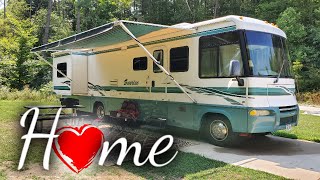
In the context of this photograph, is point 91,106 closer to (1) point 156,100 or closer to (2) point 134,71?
(2) point 134,71

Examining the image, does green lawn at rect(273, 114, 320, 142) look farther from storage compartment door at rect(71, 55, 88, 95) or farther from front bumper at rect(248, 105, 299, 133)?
storage compartment door at rect(71, 55, 88, 95)

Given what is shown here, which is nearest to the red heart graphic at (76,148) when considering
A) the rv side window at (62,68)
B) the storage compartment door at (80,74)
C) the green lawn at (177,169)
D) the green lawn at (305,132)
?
the green lawn at (177,169)

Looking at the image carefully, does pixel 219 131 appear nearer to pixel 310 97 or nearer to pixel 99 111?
pixel 99 111

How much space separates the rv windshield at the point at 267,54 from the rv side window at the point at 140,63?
3.39m

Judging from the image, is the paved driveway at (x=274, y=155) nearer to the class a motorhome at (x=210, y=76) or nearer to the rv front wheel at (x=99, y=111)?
the class a motorhome at (x=210, y=76)

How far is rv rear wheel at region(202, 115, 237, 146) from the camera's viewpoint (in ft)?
24.3

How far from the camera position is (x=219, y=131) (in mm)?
7598

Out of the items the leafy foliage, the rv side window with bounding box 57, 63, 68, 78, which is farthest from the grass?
the rv side window with bounding box 57, 63, 68, 78

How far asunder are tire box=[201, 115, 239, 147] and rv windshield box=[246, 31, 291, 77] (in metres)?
1.35

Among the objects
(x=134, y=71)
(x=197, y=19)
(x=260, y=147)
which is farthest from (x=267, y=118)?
(x=197, y=19)

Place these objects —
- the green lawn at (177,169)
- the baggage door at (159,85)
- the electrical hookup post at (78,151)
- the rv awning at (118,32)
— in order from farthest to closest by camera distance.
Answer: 1. the baggage door at (159,85)
2. the rv awning at (118,32)
3. the electrical hookup post at (78,151)
4. the green lawn at (177,169)

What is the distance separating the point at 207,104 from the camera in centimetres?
773

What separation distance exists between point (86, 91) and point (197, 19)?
2235 centimetres

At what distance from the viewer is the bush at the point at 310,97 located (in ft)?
66.8
